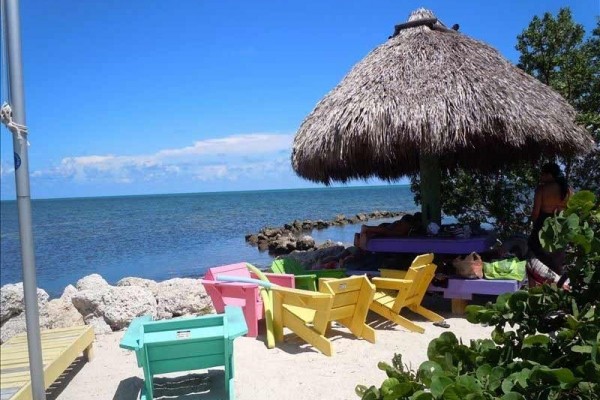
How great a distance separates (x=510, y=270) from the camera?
5.09m

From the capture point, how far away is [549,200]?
17.9ft

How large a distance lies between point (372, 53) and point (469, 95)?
69.7 inches

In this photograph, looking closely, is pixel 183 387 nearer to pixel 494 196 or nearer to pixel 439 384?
pixel 439 384

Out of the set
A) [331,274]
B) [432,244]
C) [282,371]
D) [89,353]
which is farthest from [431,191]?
[89,353]

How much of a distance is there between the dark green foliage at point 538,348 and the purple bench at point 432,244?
398 centimetres

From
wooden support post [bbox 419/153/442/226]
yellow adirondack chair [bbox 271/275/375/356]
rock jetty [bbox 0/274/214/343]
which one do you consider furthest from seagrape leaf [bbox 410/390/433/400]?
wooden support post [bbox 419/153/442/226]

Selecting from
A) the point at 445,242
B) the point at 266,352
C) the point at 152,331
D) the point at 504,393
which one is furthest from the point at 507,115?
the point at 504,393

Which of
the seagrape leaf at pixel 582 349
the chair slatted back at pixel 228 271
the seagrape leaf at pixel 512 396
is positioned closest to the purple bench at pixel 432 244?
the chair slatted back at pixel 228 271

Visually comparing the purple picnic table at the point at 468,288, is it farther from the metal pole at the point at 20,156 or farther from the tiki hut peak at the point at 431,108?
the metal pole at the point at 20,156

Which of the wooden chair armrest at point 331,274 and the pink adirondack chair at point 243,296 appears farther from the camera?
the wooden chair armrest at point 331,274

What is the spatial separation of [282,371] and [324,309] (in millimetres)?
626

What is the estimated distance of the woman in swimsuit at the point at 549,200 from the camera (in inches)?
211

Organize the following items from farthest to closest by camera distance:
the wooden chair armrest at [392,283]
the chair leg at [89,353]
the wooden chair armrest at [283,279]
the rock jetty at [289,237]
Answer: the rock jetty at [289,237] → the wooden chair armrest at [283,279] → the wooden chair armrest at [392,283] → the chair leg at [89,353]

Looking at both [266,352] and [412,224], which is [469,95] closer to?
[412,224]
